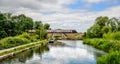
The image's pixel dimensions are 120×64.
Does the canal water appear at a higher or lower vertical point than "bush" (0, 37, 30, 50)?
lower

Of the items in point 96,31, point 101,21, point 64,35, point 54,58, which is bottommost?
point 64,35

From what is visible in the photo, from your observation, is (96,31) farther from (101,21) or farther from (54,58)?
(54,58)

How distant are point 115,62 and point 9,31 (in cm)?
4082

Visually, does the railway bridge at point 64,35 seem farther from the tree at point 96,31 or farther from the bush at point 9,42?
the bush at point 9,42

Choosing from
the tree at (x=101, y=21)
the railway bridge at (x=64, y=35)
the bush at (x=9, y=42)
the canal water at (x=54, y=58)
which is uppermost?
the tree at (x=101, y=21)

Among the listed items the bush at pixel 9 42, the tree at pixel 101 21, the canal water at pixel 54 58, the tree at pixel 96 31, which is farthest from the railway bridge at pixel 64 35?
the canal water at pixel 54 58

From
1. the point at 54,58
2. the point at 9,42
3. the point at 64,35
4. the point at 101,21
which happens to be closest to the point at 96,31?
the point at 101,21

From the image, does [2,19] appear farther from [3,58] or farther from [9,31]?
[3,58]

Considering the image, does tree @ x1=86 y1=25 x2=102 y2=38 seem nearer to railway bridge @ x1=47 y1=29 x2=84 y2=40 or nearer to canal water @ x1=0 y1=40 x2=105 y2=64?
canal water @ x1=0 y1=40 x2=105 y2=64

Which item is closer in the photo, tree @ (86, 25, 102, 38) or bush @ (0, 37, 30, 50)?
bush @ (0, 37, 30, 50)

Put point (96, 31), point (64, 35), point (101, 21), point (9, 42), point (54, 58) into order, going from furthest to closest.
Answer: point (64, 35) → point (101, 21) → point (96, 31) → point (9, 42) → point (54, 58)

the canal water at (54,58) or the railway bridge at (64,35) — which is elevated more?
the canal water at (54,58)

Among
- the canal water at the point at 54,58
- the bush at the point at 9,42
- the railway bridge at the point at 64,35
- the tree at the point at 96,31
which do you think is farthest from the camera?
the railway bridge at the point at 64,35

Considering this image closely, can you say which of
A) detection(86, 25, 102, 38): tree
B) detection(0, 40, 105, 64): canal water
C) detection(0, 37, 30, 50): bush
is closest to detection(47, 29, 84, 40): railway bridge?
detection(86, 25, 102, 38): tree
